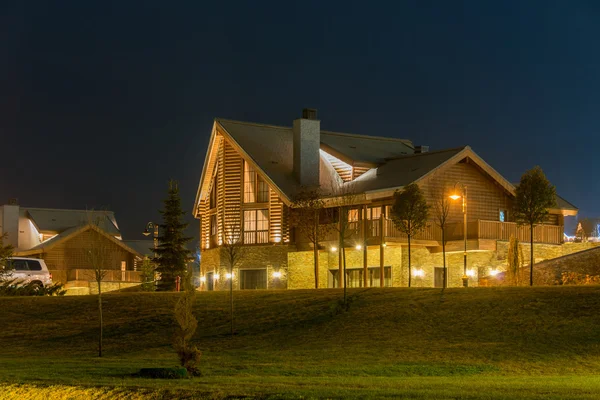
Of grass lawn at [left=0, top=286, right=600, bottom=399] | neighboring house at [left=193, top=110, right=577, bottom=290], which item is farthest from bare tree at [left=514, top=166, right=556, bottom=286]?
neighboring house at [left=193, top=110, right=577, bottom=290]

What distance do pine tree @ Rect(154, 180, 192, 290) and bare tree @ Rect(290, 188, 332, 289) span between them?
23.9ft

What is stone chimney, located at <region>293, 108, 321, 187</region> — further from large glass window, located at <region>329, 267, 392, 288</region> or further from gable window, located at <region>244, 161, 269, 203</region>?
large glass window, located at <region>329, 267, 392, 288</region>

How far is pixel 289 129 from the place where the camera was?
5441cm

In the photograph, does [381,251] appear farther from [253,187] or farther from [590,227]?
[590,227]

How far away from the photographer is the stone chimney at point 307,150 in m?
49.2

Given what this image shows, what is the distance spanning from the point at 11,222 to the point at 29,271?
33474 mm

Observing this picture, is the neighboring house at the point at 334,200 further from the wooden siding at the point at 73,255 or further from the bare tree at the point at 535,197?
the wooden siding at the point at 73,255

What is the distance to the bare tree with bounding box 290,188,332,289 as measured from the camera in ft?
143

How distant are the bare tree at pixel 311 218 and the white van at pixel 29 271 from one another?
37.9ft

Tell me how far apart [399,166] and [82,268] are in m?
31.9

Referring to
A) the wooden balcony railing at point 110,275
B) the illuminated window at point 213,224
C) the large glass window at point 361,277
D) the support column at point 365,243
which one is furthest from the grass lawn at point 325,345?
the wooden balcony railing at point 110,275

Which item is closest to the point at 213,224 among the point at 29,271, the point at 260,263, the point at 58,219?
the point at 260,263

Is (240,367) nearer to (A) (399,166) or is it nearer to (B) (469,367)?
(B) (469,367)

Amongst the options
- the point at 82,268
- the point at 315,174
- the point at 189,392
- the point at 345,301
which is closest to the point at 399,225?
the point at 345,301
